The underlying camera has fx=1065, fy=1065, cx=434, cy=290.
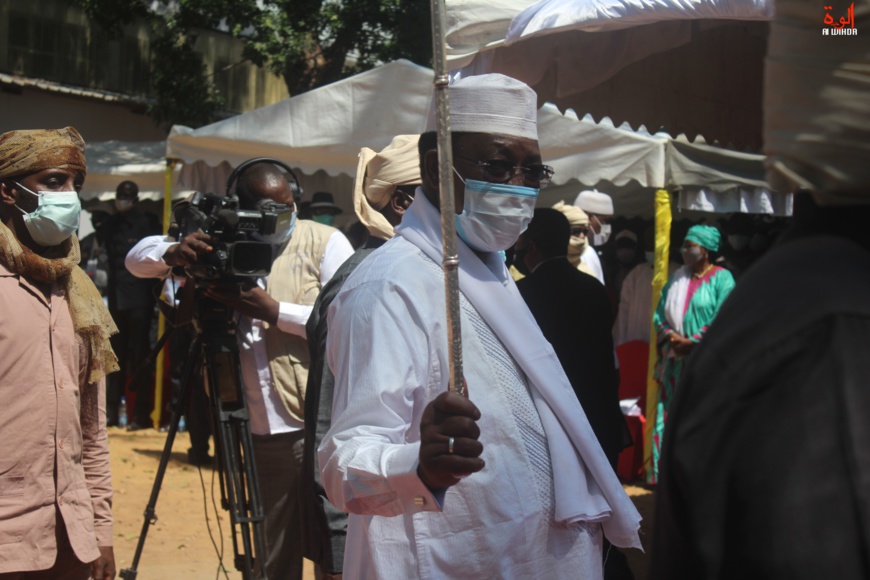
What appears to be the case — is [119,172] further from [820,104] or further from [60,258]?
[820,104]

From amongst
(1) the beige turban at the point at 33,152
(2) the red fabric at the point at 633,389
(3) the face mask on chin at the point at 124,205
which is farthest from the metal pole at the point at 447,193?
(3) the face mask on chin at the point at 124,205

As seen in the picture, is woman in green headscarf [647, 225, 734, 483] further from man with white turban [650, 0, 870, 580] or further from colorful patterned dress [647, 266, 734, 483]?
man with white turban [650, 0, 870, 580]

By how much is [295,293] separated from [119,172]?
7.94 m

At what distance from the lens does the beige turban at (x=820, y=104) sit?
1.12 meters

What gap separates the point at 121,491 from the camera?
28.1 feet

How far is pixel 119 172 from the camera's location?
1171 cm

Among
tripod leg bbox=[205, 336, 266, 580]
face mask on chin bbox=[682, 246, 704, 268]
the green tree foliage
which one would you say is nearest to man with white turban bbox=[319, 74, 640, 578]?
tripod leg bbox=[205, 336, 266, 580]

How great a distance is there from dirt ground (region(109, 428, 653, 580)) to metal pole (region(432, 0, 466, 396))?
3598mm

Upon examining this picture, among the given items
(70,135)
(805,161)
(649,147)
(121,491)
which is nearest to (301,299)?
(70,135)

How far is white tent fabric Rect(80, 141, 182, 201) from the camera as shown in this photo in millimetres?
11727

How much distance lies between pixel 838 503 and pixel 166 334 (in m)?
4.06

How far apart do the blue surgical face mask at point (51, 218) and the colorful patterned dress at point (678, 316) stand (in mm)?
5508

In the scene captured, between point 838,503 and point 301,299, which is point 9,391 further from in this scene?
point 838,503

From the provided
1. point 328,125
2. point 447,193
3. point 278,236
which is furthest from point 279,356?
point 328,125
